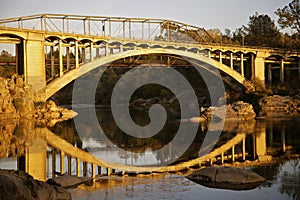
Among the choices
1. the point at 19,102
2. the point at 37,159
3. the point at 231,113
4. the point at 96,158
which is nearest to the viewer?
the point at 37,159

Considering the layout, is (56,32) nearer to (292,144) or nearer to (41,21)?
(41,21)

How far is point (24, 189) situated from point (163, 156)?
31.2ft

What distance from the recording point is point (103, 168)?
15.6m

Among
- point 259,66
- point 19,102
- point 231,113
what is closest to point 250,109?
point 231,113

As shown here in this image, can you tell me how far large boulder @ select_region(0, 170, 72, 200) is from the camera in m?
8.79

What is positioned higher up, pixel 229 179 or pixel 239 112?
pixel 239 112

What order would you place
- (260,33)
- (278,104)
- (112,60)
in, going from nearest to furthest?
(112,60)
(278,104)
(260,33)

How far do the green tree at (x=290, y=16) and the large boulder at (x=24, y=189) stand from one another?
58.5m

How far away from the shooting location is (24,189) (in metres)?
9.22

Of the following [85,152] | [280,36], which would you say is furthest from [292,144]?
[280,36]

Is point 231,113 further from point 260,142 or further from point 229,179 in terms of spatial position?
point 229,179

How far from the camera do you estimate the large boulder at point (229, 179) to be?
39.3 feet

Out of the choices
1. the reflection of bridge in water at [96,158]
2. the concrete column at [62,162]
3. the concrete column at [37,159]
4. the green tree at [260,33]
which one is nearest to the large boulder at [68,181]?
the reflection of bridge in water at [96,158]

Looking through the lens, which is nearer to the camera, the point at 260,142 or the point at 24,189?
the point at 24,189
